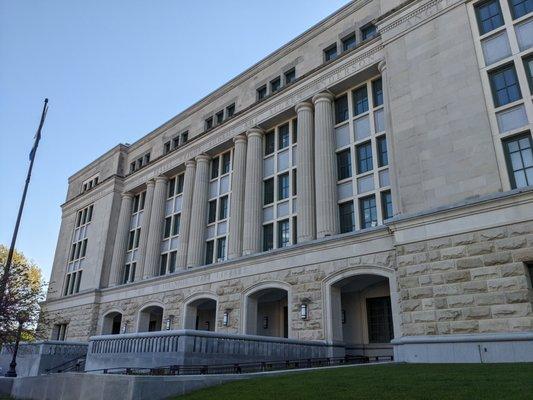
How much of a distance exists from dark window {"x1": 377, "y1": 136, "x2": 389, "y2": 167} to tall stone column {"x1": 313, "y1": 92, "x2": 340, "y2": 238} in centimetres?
272

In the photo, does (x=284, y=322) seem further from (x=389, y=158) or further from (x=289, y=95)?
(x=289, y=95)

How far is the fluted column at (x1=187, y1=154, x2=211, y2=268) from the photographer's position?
3098 cm

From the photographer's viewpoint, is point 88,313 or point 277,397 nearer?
point 277,397

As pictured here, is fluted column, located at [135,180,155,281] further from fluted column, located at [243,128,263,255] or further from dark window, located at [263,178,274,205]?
dark window, located at [263,178,274,205]

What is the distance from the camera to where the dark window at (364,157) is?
2405 centimetres

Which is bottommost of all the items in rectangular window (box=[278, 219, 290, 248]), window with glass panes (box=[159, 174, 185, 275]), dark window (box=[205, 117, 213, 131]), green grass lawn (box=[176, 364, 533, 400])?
green grass lawn (box=[176, 364, 533, 400])

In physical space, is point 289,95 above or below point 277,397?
above

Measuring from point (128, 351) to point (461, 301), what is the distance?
1222 cm

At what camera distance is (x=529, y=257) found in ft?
49.8

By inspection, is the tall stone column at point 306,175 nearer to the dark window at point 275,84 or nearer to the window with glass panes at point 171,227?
the dark window at point 275,84

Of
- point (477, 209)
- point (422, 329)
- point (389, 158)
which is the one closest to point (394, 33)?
point (389, 158)

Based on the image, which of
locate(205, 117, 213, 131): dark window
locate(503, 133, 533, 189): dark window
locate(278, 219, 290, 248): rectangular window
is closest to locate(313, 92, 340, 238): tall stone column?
locate(278, 219, 290, 248): rectangular window

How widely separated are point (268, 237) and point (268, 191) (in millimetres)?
3151

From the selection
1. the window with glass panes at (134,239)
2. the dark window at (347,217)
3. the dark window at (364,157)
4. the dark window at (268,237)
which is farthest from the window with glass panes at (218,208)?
the dark window at (364,157)
